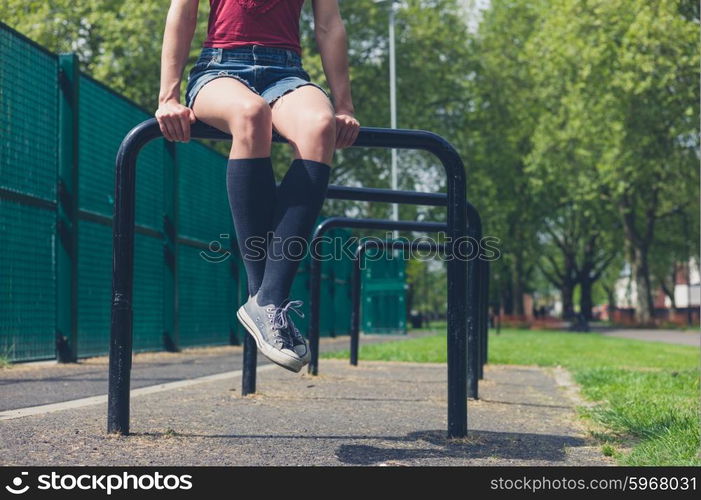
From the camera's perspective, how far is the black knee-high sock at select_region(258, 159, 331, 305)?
2885 millimetres

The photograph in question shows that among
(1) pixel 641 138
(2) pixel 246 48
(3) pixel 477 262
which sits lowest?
(3) pixel 477 262

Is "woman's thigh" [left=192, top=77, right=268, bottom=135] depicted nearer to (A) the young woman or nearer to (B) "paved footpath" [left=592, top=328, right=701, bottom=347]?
(A) the young woman

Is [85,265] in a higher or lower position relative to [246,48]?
lower

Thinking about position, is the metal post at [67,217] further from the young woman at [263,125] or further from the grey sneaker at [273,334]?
the grey sneaker at [273,334]

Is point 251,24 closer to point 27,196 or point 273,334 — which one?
point 273,334

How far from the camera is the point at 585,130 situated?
2845 centimetres

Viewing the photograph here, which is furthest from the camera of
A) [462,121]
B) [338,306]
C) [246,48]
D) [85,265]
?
[462,121]

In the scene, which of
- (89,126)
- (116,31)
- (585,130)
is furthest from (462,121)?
(89,126)

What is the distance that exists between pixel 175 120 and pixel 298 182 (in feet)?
1.53

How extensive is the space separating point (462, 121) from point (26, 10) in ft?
46.9

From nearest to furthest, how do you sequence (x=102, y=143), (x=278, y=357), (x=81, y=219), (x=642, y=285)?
(x=278, y=357)
(x=81, y=219)
(x=102, y=143)
(x=642, y=285)

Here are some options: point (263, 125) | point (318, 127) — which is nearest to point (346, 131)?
point (318, 127)

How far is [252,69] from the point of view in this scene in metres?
3.12

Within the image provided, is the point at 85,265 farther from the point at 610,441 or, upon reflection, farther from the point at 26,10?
the point at 26,10
